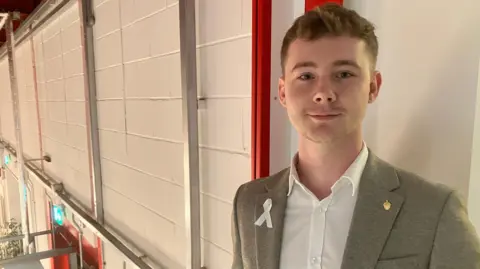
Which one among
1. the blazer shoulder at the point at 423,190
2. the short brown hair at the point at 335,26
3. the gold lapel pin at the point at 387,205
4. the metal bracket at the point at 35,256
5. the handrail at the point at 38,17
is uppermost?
the handrail at the point at 38,17

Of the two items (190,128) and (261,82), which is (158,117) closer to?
(190,128)

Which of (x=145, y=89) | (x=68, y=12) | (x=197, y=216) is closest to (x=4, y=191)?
(x=68, y=12)

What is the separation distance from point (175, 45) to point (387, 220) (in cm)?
134

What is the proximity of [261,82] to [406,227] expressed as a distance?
0.66 metres

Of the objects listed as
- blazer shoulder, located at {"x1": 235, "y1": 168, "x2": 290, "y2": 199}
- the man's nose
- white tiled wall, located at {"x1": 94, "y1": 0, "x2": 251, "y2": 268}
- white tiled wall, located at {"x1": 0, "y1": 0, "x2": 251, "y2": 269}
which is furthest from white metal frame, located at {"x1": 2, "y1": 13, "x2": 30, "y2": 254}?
the man's nose

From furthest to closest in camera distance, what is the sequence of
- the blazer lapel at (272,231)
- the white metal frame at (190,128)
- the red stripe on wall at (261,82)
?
1. the white metal frame at (190,128)
2. the red stripe on wall at (261,82)
3. the blazer lapel at (272,231)

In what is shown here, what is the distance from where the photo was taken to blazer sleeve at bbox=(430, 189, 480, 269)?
2.27ft

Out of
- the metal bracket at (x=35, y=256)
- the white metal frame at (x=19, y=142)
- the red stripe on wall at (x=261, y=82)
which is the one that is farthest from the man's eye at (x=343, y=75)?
the white metal frame at (x=19, y=142)

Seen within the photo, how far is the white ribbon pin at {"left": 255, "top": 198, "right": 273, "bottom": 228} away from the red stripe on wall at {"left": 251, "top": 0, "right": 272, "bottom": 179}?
33 centimetres

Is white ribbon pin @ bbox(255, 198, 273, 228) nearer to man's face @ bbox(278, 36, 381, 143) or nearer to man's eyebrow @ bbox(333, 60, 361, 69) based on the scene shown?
man's face @ bbox(278, 36, 381, 143)

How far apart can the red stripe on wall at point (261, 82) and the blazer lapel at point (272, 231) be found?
294 mm

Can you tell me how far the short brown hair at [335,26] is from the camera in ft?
2.70

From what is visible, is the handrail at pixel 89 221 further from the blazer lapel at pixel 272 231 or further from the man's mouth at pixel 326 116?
the man's mouth at pixel 326 116

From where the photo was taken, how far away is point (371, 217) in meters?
0.80
